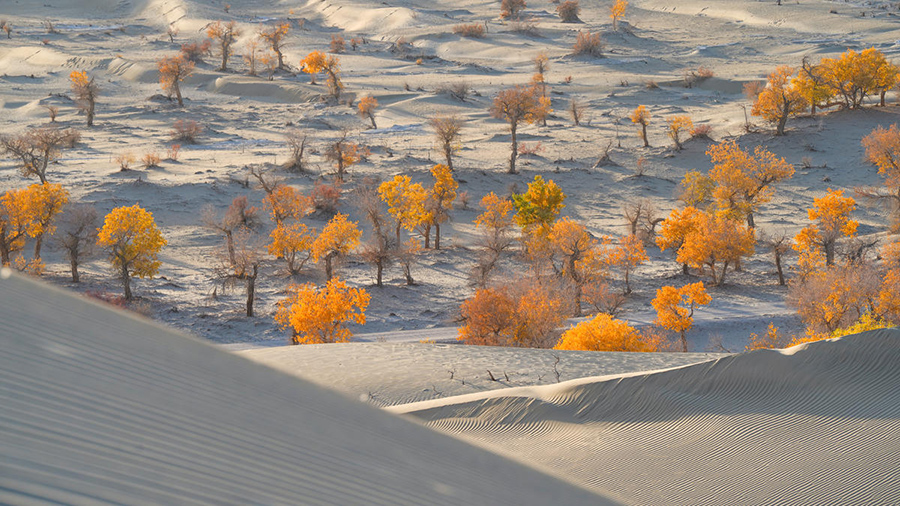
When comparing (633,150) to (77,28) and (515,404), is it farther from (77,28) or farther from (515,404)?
(77,28)

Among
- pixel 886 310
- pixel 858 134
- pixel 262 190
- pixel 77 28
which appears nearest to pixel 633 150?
pixel 858 134

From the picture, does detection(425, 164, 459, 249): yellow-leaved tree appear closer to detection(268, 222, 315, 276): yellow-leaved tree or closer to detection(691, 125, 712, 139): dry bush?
detection(268, 222, 315, 276): yellow-leaved tree

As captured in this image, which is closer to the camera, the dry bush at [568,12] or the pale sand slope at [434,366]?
the pale sand slope at [434,366]

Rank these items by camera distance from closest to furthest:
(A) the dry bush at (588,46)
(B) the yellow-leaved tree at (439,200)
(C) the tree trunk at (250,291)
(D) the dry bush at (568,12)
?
(C) the tree trunk at (250,291)
(B) the yellow-leaved tree at (439,200)
(A) the dry bush at (588,46)
(D) the dry bush at (568,12)

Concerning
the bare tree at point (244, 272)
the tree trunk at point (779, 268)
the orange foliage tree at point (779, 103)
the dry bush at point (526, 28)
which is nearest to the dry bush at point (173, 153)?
the bare tree at point (244, 272)

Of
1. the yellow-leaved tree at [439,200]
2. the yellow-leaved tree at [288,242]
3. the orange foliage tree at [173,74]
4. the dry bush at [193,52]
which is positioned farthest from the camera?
the dry bush at [193,52]

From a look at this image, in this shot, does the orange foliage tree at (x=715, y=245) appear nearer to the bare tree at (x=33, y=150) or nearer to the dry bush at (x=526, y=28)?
Answer: the bare tree at (x=33, y=150)

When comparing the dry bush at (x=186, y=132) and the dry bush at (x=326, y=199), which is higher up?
the dry bush at (x=186, y=132)

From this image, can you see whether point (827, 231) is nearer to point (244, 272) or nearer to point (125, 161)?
point (244, 272)
